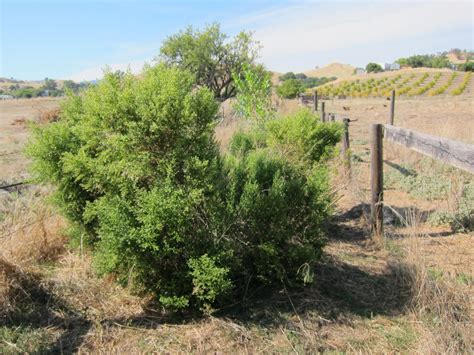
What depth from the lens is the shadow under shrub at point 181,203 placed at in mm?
3068

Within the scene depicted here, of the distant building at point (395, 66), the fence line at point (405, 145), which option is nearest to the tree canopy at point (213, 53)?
the fence line at point (405, 145)

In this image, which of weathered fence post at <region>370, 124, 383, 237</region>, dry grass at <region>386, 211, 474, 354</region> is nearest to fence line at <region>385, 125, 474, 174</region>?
weathered fence post at <region>370, 124, 383, 237</region>

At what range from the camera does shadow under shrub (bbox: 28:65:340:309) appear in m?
3.07

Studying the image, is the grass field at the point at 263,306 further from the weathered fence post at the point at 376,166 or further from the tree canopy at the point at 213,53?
the tree canopy at the point at 213,53

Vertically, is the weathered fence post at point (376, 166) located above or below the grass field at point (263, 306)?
above

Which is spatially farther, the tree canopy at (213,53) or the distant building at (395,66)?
the distant building at (395,66)

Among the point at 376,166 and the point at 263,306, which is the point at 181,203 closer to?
→ the point at 263,306

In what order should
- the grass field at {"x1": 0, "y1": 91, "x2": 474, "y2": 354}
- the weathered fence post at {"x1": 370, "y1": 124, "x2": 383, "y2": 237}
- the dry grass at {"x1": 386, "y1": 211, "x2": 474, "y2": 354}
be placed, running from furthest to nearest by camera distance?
the weathered fence post at {"x1": 370, "y1": 124, "x2": 383, "y2": 237}
the grass field at {"x1": 0, "y1": 91, "x2": 474, "y2": 354}
the dry grass at {"x1": 386, "y1": 211, "x2": 474, "y2": 354}

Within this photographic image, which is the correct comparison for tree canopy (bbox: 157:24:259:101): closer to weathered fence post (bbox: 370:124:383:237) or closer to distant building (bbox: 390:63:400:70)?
weathered fence post (bbox: 370:124:383:237)

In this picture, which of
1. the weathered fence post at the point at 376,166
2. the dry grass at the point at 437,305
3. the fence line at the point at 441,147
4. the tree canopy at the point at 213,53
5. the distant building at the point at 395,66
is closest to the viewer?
the dry grass at the point at 437,305

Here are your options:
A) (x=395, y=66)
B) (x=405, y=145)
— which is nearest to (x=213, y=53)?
(x=405, y=145)

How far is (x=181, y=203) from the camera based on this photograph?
3.03m

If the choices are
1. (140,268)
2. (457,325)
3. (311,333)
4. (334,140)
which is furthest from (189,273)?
(334,140)

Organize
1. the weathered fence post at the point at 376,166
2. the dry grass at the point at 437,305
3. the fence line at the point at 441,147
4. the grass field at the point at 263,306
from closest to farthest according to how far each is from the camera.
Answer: the dry grass at the point at 437,305 < the grass field at the point at 263,306 < the fence line at the point at 441,147 < the weathered fence post at the point at 376,166
